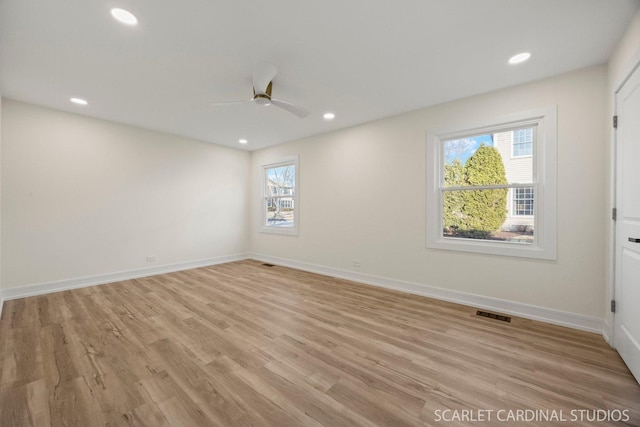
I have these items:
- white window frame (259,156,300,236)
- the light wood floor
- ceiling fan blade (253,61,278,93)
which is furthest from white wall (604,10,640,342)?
white window frame (259,156,300,236)

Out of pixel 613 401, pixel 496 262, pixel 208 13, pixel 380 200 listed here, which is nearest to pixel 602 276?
pixel 496 262

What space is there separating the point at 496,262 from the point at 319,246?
2759 millimetres

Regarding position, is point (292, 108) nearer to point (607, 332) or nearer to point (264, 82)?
point (264, 82)

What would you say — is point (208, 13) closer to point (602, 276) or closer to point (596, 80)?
point (596, 80)

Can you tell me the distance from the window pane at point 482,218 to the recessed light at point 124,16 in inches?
144

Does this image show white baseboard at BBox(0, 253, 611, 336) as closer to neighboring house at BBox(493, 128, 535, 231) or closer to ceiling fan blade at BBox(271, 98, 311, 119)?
neighboring house at BBox(493, 128, 535, 231)

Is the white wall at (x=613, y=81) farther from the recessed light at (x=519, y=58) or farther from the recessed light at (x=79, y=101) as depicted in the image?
the recessed light at (x=79, y=101)

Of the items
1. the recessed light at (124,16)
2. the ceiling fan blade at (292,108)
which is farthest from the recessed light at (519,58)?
the recessed light at (124,16)

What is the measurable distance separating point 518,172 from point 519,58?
1.20 metres

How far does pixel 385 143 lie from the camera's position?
153 inches

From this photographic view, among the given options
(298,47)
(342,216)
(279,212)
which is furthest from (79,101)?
(342,216)

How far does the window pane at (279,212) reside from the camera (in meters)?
5.44

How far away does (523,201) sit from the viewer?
288 cm

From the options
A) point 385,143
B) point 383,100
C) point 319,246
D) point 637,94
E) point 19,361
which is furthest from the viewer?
point 319,246
